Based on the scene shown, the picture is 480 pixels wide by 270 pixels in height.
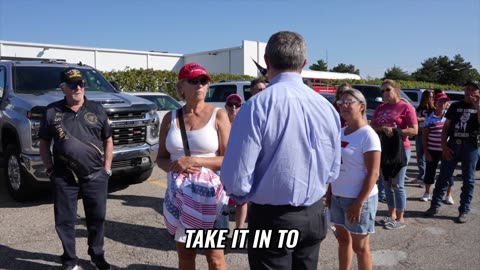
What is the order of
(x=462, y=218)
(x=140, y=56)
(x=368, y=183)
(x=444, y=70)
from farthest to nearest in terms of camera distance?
(x=444, y=70) → (x=140, y=56) → (x=462, y=218) → (x=368, y=183)

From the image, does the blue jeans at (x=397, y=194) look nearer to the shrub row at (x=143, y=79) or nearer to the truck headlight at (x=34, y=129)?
the truck headlight at (x=34, y=129)

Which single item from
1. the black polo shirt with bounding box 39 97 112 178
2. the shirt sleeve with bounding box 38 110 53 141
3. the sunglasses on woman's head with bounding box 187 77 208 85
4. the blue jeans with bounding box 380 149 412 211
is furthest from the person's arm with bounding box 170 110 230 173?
the blue jeans with bounding box 380 149 412 211

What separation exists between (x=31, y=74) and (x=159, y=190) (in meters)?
2.84

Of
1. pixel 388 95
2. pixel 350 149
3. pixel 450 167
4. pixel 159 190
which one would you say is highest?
pixel 388 95

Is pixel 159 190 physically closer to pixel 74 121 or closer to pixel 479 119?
pixel 74 121

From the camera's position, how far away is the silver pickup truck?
541 centimetres

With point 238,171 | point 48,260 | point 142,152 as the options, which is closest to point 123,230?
point 48,260

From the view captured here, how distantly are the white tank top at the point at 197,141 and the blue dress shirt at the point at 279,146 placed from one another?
0.83 metres

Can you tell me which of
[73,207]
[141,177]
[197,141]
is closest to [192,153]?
[197,141]

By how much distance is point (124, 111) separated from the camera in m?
5.93

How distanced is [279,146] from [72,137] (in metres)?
2.47

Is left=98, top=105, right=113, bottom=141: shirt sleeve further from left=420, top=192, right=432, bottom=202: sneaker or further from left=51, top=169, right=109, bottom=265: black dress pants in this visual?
left=420, top=192, right=432, bottom=202: sneaker

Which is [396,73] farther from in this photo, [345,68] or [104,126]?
[104,126]

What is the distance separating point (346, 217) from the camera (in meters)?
3.16
